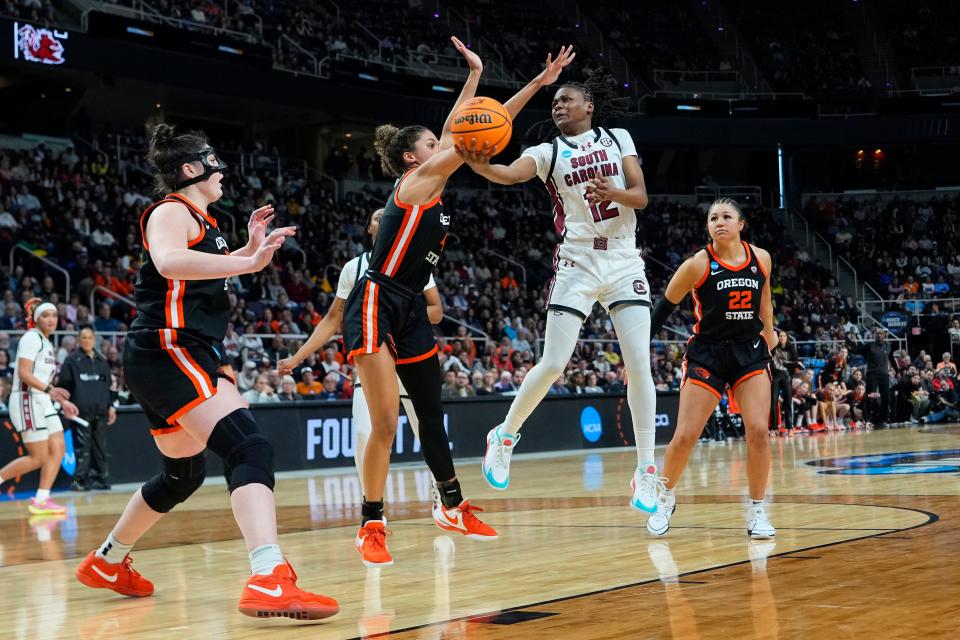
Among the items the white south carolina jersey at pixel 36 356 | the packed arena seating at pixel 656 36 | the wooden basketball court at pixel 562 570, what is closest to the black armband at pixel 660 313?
the wooden basketball court at pixel 562 570

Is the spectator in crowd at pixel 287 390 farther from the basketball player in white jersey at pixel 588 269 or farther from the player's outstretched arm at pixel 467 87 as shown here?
the player's outstretched arm at pixel 467 87

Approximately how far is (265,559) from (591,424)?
50.8ft

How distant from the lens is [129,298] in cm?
1888

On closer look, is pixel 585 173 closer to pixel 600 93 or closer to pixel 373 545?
pixel 600 93

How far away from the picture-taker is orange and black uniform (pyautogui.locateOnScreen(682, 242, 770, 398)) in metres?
6.77

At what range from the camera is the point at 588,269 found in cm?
700

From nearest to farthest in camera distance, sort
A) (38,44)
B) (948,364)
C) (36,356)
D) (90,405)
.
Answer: (36,356), (90,405), (38,44), (948,364)

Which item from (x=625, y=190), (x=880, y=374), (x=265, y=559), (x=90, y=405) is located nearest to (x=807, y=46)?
(x=880, y=374)

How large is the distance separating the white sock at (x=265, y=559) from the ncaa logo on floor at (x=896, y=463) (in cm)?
Result: 791

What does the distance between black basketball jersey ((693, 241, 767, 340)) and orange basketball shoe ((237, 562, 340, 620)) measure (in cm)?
344

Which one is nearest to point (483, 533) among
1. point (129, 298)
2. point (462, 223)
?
point (129, 298)

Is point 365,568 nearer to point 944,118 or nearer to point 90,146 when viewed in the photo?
point 90,146

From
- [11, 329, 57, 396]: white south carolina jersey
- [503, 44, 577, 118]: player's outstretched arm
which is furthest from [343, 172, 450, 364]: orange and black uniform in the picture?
[11, 329, 57, 396]: white south carolina jersey

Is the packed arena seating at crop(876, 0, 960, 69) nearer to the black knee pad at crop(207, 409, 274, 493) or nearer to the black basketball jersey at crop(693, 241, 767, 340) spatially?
the black basketball jersey at crop(693, 241, 767, 340)
